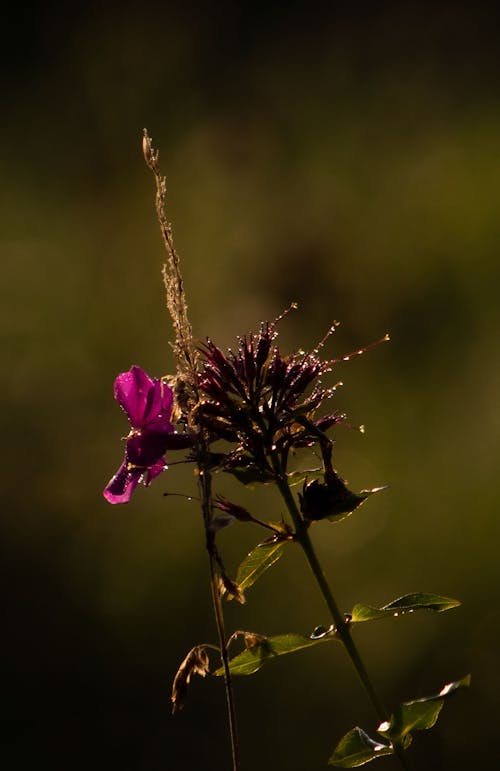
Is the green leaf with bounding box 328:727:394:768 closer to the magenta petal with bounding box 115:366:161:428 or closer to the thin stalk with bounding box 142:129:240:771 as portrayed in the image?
the thin stalk with bounding box 142:129:240:771

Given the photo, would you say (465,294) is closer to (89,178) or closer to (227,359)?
(89,178)

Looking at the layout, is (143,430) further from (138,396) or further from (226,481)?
(226,481)

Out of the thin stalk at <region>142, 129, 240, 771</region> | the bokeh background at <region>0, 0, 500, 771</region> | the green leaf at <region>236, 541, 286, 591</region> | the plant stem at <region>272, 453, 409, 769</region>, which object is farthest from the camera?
the bokeh background at <region>0, 0, 500, 771</region>

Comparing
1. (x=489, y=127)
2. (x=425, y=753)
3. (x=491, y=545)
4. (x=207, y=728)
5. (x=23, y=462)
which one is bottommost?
(x=425, y=753)

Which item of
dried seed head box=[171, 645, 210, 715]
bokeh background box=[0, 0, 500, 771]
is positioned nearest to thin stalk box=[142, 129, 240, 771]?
dried seed head box=[171, 645, 210, 715]

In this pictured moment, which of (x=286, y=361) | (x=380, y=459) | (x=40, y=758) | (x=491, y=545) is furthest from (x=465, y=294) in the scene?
(x=286, y=361)

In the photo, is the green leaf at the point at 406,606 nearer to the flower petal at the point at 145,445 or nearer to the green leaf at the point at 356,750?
the green leaf at the point at 356,750
